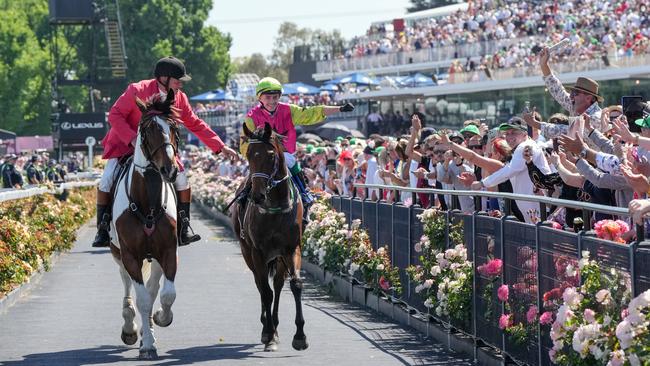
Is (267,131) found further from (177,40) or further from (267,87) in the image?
(177,40)

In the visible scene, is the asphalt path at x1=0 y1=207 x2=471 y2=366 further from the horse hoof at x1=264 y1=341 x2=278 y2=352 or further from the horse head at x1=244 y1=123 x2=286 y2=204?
the horse head at x1=244 y1=123 x2=286 y2=204

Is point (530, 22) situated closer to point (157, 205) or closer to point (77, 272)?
point (77, 272)

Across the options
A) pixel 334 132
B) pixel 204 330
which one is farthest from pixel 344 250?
pixel 334 132

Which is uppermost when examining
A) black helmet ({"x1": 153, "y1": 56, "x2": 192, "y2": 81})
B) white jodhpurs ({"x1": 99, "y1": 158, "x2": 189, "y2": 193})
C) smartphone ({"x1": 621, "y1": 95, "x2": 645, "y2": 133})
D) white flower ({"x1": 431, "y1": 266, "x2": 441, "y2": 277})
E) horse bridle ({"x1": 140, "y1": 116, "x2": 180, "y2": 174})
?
black helmet ({"x1": 153, "y1": 56, "x2": 192, "y2": 81})

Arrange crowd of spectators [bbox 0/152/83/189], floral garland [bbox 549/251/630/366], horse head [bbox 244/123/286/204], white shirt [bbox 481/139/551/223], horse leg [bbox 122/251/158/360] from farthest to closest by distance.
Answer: crowd of spectators [bbox 0/152/83/189]
white shirt [bbox 481/139/551/223]
horse head [bbox 244/123/286/204]
horse leg [bbox 122/251/158/360]
floral garland [bbox 549/251/630/366]

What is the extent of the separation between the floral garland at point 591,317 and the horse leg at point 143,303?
459 cm

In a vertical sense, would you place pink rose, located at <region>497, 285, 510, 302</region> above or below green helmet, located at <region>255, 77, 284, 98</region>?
below

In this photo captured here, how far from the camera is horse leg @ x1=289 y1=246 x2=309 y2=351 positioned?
12711mm

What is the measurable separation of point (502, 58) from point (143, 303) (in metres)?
39.3

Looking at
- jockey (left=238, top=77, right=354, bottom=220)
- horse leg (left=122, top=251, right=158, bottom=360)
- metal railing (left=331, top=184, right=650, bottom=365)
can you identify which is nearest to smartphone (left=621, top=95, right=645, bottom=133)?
metal railing (left=331, top=184, right=650, bottom=365)

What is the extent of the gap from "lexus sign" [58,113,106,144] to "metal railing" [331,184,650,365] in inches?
1831

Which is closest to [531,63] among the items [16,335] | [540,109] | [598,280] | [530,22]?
[540,109]

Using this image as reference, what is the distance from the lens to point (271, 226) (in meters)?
13.3

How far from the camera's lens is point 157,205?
1273cm
